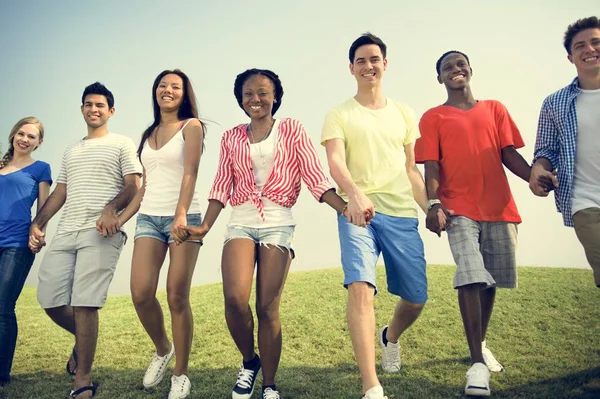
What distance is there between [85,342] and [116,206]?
143 centimetres

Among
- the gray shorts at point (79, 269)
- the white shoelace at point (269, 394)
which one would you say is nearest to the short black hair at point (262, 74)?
the gray shorts at point (79, 269)

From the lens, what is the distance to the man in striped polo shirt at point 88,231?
5066 mm

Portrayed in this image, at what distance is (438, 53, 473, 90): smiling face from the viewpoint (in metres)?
5.23

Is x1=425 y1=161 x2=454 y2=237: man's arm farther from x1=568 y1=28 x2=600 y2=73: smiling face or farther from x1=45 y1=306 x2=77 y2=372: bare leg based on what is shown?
x1=45 y1=306 x2=77 y2=372: bare leg

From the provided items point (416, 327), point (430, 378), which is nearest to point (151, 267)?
point (430, 378)

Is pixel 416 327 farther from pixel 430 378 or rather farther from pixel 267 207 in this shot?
pixel 267 207

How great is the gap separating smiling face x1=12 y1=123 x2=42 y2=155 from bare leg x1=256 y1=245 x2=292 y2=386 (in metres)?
4.04

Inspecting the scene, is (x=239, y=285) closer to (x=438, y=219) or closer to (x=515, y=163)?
(x=438, y=219)

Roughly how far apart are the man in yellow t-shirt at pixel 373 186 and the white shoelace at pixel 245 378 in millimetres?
1084

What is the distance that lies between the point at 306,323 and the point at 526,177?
483 centimetres

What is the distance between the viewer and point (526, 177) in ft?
16.4

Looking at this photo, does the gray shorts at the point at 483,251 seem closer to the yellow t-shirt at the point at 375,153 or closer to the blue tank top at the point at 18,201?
the yellow t-shirt at the point at 375,153

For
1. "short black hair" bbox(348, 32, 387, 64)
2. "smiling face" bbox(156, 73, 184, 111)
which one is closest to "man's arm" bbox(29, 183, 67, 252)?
"smiling face" bbox(156, 73, 184, 111)

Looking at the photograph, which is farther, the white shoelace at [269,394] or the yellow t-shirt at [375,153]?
the yellow t-shirt at [375,153]
